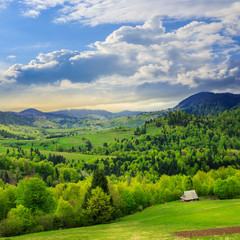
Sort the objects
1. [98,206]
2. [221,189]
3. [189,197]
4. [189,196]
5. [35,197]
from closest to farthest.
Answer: [98,206]
[35,197]
[189,197]
[189,196]
[221,189]

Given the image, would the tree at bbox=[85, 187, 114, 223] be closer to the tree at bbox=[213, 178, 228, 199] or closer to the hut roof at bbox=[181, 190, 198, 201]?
the hut roof at bbox=[181, 190, 198, 201]

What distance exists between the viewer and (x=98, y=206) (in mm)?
64438

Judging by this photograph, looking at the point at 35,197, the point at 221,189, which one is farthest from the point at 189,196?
the point at 35,197

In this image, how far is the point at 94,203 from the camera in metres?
64.2

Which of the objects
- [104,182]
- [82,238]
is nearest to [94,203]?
[104,182]

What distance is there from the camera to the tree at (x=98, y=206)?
64000 mm

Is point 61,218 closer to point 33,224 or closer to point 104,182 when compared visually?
point 33,224

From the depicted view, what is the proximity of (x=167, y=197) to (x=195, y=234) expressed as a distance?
70.1 m

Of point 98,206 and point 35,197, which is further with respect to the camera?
point 35,197

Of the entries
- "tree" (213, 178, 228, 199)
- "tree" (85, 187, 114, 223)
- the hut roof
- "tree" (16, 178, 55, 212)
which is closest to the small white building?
the hut roof

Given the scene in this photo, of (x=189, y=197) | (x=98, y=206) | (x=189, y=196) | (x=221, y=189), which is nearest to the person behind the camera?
(x=98, y=206)

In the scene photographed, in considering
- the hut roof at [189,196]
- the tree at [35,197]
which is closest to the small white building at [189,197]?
the hut roof at [189,196]

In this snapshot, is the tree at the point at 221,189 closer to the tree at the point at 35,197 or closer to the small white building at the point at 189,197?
the small white building at the point at 189,197

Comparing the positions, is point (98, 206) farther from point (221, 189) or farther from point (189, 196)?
point (221, 189)
